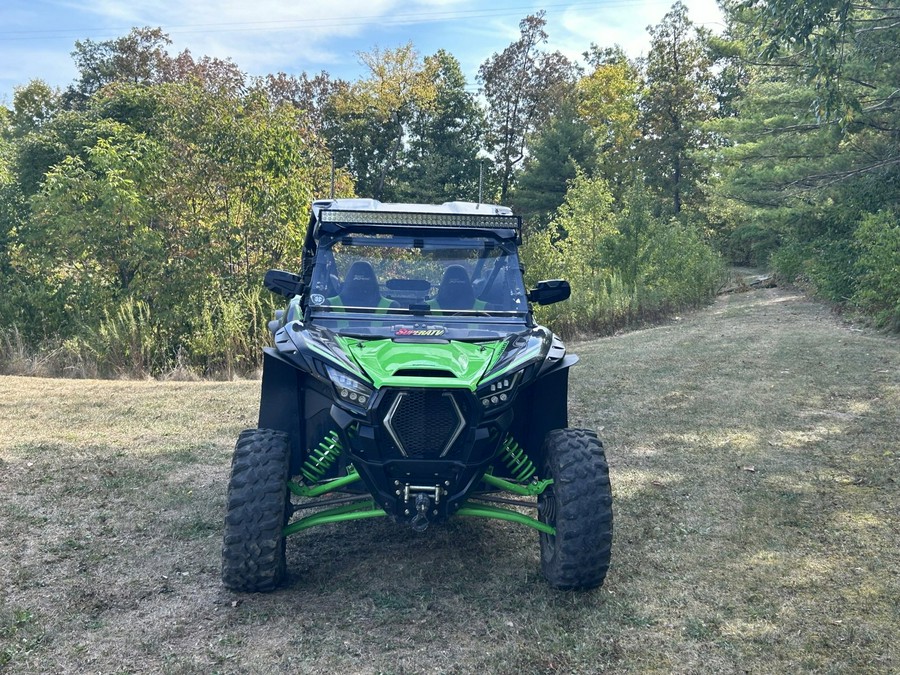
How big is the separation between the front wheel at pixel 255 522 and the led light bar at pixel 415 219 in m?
1.62

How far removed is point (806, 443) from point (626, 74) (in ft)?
128

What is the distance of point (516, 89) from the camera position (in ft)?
143

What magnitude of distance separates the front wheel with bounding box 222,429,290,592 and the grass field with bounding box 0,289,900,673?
16 centimetres

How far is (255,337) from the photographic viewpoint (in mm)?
12688

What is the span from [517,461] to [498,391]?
0.75 m

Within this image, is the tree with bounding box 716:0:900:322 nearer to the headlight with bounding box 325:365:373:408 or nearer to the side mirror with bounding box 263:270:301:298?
the side mirror with bounding box 263:270:301:298

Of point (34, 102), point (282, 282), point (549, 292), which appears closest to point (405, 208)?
point (282, 282)

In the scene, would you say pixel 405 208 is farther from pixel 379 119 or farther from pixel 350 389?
pixel 379 119

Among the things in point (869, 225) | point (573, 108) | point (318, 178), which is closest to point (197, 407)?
point (318, 178)

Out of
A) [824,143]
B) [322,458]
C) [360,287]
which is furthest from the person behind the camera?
[824,143]

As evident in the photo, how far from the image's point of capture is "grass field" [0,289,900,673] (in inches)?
130

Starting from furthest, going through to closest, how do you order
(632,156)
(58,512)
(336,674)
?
(632,156) → (58,512) → (336,674)

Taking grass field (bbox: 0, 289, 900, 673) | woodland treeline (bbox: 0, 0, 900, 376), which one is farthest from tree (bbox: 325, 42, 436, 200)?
grass field (bbox: 0, 289, 900, 673)

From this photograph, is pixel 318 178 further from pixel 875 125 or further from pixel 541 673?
pixel 541 673
